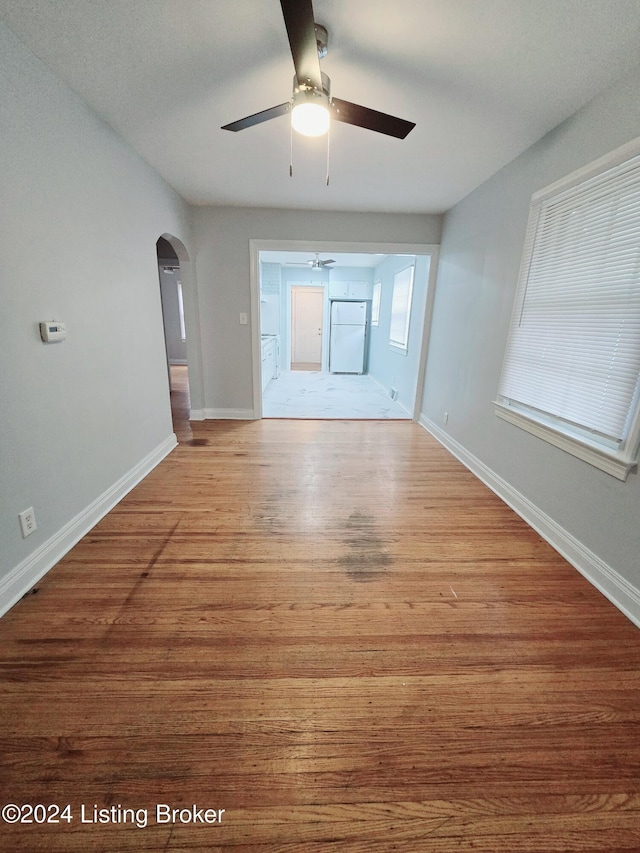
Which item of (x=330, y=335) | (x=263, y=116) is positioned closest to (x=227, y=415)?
(x=263, y=116)

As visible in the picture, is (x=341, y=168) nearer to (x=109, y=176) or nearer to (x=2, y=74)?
(x=109, y=176)

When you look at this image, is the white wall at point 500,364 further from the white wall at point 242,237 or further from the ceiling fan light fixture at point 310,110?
the ceiling fan light fixture at point 310,110

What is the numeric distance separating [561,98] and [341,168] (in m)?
1.47

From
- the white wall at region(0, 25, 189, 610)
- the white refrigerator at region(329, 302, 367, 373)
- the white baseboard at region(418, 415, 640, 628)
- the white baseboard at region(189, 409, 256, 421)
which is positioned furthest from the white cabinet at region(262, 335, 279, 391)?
the white baseboard at region(418, 415, 640, 628)

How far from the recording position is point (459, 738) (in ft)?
3.45

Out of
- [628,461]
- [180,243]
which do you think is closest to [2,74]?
[180,243]

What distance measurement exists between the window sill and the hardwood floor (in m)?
0.60

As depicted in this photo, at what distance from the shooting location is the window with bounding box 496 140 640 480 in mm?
1625

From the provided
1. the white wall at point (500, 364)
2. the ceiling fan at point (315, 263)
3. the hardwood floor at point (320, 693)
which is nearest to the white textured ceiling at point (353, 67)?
the white wall at point (500, 364)

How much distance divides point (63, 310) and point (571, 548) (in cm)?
312

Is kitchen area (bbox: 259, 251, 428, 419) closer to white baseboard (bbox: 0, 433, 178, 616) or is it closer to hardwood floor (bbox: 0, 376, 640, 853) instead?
white baseboard (bbox: 0, 433, 178, 616)

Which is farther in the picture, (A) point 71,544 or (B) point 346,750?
(A) point 71,544

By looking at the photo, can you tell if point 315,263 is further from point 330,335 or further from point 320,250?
point 320,250

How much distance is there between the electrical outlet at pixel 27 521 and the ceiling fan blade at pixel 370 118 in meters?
2.42
